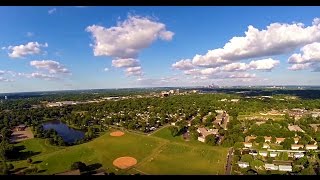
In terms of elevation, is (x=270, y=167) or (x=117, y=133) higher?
(x=117, y=133)

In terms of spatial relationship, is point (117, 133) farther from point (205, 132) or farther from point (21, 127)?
point (21, 127)

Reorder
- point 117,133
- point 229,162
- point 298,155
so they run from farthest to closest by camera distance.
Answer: point 117,133, point 298,155, point 229,162

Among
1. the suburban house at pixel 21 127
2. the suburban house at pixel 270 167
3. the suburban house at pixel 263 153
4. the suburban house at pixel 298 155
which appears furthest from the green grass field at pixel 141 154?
the suburban house at pixel 21 127

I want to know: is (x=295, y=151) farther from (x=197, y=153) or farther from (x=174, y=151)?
(x=174, y=151)

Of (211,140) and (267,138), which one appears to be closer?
(211,140)

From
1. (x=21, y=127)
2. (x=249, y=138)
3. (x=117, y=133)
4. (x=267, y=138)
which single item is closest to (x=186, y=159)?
(x=249, y=138)

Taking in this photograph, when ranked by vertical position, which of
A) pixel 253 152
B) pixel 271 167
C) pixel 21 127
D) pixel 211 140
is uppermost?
pixel 21 127

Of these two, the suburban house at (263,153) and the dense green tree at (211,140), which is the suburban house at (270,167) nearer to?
the suburban house at (263,153)
